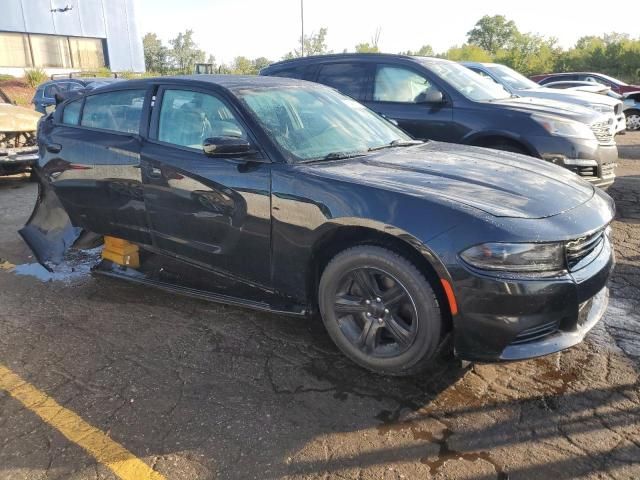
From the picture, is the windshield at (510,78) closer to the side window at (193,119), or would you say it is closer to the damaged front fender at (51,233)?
the side window at (193,119)

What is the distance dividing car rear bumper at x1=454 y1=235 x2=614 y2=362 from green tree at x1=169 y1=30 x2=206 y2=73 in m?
67.8

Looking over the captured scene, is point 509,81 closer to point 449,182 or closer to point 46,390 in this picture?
point 449,182

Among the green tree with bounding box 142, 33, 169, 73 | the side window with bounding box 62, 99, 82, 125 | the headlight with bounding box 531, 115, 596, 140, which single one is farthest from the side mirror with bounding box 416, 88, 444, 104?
the green tree with bounding box 142, 33, 169, 73

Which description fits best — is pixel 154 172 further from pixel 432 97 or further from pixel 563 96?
pixel 563 96

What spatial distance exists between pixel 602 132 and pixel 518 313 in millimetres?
4731

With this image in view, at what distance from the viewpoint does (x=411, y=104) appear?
625cm

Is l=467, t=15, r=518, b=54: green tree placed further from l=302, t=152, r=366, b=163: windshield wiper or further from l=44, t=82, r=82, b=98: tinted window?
l=302, t=152, r=366, b=163: windshield wiper

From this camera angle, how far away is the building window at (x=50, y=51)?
3291 cm

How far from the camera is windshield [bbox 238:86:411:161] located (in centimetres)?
331

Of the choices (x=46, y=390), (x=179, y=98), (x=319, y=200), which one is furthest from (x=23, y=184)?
(x=319, y=200)

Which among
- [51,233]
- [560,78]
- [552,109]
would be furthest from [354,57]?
[560,78]

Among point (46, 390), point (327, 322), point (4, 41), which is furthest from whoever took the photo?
point (4, 41)

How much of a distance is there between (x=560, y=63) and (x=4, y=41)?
39.1 meters

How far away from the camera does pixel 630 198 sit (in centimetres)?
678
